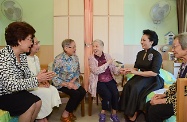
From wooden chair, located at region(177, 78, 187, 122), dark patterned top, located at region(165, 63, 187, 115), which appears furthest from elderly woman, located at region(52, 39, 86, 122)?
wooden chair, located at region(177, 78, 187, 122)

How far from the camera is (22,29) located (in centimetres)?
226

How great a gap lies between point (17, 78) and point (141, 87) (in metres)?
1.50

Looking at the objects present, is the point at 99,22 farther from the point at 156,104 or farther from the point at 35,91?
the point at 156,104

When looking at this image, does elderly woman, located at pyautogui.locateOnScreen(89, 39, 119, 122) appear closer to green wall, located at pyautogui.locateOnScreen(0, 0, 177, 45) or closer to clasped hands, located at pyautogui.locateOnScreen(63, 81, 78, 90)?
clasped hands, located at pyautogui.locateOnScreen(63, 81, 78, 90)

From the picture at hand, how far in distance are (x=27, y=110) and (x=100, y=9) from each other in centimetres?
238

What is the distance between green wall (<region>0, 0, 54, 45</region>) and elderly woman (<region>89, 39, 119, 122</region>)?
138 centimetres

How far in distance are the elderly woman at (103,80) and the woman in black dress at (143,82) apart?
0.25 meters

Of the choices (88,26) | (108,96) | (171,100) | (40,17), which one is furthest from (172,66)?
(40,17)

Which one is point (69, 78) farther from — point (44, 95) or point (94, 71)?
point (44, 95)

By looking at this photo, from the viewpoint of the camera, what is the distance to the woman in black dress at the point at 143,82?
2.77 metres

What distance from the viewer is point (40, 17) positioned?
14.1 ft

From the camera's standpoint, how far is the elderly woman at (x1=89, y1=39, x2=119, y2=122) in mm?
3139

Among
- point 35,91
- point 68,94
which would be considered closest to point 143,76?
point 68,94

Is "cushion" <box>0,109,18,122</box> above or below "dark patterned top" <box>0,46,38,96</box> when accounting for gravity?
below
